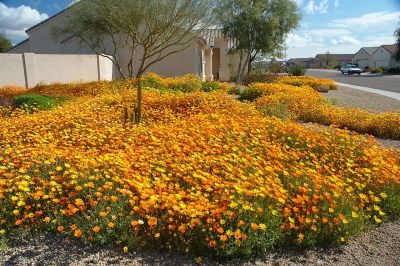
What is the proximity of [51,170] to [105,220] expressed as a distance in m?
1.21

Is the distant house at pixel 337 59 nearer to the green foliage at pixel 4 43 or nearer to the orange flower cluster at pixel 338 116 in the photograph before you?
the green foliage at pixel 4 43

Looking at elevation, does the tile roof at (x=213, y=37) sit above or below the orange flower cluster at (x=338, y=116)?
above

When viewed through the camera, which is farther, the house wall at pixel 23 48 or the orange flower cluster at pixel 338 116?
the house wall at pixel 23 48

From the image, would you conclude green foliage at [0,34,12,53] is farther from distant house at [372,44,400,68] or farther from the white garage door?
the white garage door

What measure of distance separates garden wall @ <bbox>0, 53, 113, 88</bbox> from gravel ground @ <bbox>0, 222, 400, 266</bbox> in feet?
46.4

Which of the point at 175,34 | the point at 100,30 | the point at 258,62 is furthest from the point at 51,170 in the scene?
the point at 258,62

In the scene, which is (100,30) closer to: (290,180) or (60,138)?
(60,138)

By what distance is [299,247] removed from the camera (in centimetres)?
344

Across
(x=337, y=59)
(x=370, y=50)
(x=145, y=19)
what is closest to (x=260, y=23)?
(x=145, y=19)

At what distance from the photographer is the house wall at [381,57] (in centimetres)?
7550

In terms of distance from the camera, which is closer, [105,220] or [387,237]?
[105,220]

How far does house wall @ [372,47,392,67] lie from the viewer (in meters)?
75.5

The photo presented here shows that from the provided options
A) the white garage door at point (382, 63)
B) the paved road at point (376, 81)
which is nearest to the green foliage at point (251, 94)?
the paved road at point (376, 81)

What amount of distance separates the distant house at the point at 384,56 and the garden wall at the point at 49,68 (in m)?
65.7
